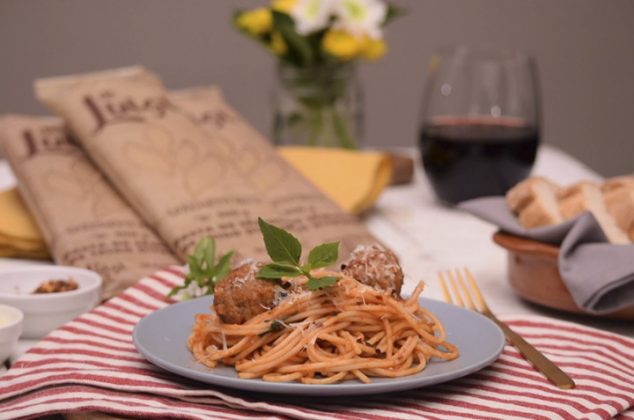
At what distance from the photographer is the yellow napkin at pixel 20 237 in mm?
1767

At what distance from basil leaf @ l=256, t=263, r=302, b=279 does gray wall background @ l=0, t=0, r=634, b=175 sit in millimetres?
3393

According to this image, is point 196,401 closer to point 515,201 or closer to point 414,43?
point 515,201

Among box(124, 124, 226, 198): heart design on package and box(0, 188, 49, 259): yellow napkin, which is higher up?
box(124, 124, 226, 198): heart design on package

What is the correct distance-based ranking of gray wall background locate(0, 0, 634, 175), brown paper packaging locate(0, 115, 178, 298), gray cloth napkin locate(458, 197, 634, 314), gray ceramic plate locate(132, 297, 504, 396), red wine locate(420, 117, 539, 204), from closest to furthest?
1. gray ceramic plate locate(132, 297, 504, 396)
2. gray cloth napkin locate(458, 197, 634, 314)
3. brown paper packaging locate(0, 115, 178, 298)
4. red wine locate(420, 117, 539, 204)
5. gray wall background locate(0, 0, 634, 175)

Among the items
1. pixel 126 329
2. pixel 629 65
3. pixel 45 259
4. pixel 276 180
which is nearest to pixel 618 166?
pixel 629 65

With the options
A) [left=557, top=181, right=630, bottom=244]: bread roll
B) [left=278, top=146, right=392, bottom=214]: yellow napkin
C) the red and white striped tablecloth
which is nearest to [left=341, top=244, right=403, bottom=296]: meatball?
the red and white striped tablecloth

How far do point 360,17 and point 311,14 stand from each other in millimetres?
115

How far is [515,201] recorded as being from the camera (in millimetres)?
1564

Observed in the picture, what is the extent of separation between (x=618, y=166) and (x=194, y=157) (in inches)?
131

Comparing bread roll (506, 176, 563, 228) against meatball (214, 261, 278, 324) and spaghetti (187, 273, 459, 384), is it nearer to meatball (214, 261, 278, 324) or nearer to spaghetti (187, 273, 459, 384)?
spaghetti (187, 273, 459, 384)

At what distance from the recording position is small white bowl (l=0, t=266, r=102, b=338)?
1.35m

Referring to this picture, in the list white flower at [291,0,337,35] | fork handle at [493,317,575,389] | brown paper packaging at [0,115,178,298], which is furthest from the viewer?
white flower at [291,0,337,35]

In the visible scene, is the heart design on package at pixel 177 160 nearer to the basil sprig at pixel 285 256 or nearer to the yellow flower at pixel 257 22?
the yellow flower at pixel 257 22

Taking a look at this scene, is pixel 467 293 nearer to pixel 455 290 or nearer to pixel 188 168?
pixel 455 290
